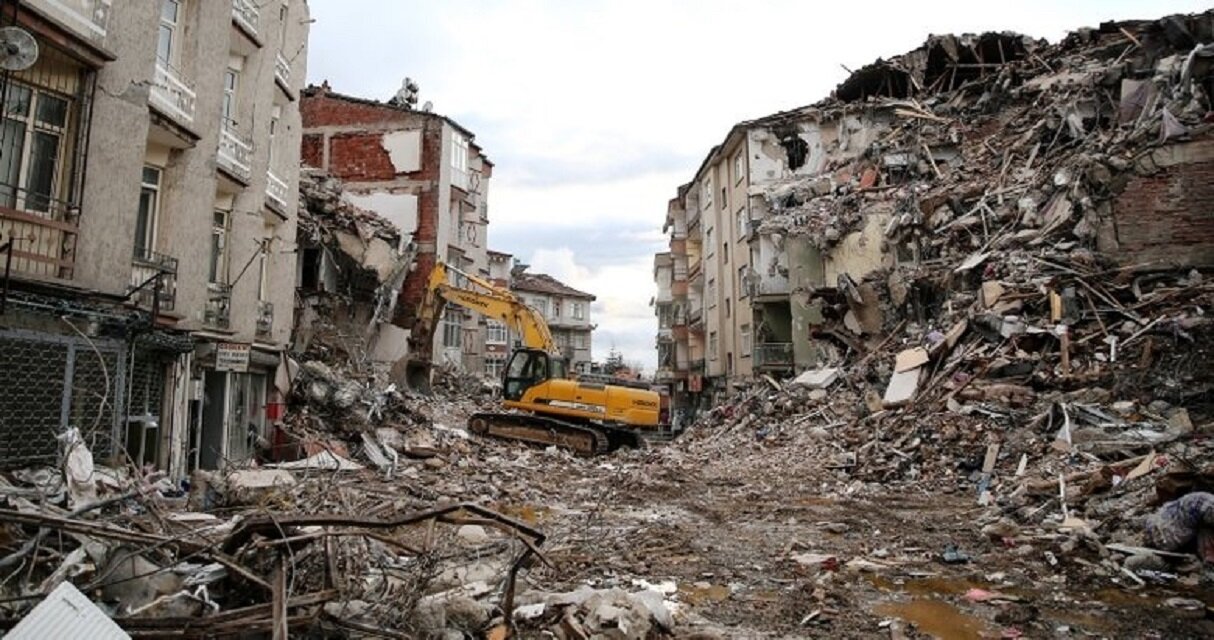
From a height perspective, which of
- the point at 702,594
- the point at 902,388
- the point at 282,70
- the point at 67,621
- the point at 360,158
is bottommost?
the point at 702,594

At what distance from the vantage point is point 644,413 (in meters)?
17.7

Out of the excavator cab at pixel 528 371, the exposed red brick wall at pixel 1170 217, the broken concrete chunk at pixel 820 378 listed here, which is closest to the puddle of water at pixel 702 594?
the excavator cab at pixel 528 371

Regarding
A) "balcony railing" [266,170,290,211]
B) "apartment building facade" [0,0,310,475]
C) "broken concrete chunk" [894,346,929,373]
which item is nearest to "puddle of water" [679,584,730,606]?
"apartment building facade" [0,0,310,475]

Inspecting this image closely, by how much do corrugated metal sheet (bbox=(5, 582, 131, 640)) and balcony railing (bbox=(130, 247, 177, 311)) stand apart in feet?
23.9

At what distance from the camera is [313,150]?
28.8 metres

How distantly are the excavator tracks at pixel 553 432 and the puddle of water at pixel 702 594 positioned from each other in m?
10.8

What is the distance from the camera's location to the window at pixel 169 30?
33.4ft

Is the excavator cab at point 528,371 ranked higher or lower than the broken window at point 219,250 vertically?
lower

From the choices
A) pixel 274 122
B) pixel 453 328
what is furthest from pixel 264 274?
pixel 453 328

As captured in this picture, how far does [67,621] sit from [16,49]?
20.5 ft

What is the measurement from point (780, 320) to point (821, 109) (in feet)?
29.7

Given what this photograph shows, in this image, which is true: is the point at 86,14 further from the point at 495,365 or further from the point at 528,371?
the point at 495,365

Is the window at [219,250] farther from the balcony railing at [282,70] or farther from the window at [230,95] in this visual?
the balcony railing at [282,70]

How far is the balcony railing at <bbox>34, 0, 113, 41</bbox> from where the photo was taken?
24.9 ft
